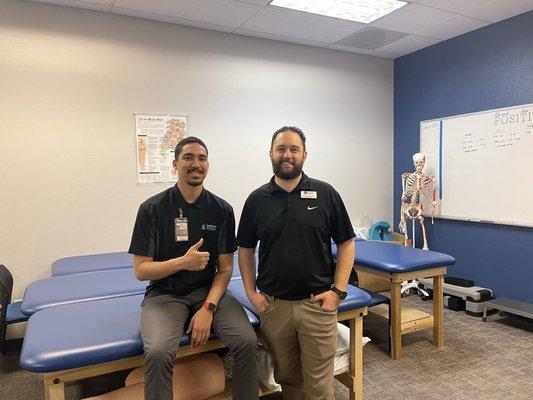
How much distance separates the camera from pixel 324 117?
427cm

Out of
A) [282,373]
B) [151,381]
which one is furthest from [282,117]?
[151,381]

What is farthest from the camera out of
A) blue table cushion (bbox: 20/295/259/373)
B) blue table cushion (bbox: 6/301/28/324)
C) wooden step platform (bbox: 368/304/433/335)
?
wooden step platform (bbox: 368/304/433/335)

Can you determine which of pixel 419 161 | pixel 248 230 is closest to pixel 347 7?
pixel 419 161

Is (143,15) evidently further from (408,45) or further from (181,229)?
(408,45)

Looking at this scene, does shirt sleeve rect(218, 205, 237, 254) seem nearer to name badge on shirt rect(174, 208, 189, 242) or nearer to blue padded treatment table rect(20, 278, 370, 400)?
name badge on shirt rect(174, 208, 189, 242)

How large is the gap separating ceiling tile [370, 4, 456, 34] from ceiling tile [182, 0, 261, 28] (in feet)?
3.85

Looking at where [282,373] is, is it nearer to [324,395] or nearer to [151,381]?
[324,395]

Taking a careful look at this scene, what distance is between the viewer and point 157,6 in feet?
10.2

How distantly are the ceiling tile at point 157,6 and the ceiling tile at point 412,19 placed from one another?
169 centimetres

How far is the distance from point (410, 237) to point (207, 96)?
2.73 m

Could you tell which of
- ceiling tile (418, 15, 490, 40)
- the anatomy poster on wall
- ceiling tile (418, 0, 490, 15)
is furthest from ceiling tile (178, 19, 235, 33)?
ceiling tile (418, 15, 490, 40)

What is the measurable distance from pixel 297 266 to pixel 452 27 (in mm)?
3109

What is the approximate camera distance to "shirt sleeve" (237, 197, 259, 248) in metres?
1.87

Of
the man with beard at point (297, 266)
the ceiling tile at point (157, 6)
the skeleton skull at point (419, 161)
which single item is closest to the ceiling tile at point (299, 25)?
the ceiling tile at point (157, 6)
